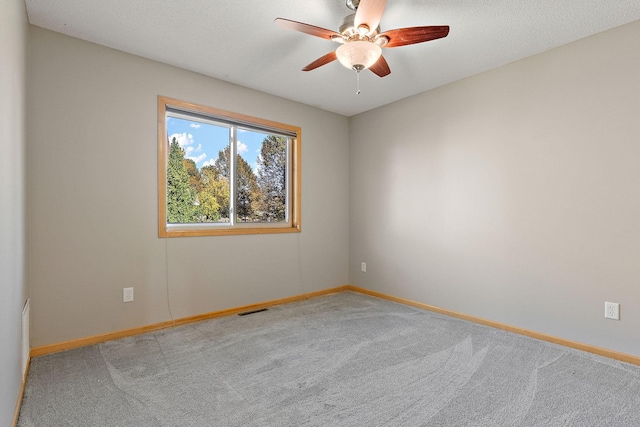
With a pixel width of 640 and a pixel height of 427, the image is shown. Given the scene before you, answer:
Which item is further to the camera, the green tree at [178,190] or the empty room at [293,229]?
the green tree at [178,190]

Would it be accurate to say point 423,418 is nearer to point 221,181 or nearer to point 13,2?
point 221,181

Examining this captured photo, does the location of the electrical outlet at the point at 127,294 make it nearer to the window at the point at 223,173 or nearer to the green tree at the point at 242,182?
the window at the point at 223,173

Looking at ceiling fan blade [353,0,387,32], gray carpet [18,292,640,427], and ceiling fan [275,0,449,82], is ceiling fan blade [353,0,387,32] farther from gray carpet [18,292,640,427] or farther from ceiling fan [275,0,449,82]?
gray carpet [18,292,640,427]

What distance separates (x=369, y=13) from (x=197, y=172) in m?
2.15

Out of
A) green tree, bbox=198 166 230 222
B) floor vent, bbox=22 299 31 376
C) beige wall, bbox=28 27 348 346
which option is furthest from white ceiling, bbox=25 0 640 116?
floor vent, bbox=22 299 31 376

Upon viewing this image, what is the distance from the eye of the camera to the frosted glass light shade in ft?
6.60

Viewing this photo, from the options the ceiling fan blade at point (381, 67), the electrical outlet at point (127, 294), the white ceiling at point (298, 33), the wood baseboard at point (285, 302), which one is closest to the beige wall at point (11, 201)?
the white ceiling at point (298, 33)

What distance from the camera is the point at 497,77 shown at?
9.82ft

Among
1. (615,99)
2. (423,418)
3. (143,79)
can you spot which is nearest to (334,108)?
(143,79)

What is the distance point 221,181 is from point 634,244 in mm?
3396

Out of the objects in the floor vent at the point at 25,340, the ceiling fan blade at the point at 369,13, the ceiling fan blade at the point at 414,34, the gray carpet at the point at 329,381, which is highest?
the ceiling fan blade at the point at 369,13

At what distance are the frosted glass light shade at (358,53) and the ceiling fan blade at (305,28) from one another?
0.11m

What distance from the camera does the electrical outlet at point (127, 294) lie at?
272 cm

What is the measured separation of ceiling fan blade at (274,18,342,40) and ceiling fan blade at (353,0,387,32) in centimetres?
17
